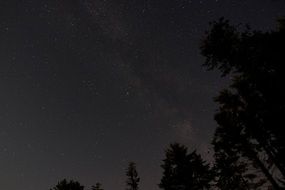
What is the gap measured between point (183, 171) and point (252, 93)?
10.5 meters

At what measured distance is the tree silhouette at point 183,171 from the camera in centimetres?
2842

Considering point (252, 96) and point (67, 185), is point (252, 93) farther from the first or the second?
point (67, 185)

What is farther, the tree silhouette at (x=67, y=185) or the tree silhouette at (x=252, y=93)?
the tree silhouette at (x=67, y=185)

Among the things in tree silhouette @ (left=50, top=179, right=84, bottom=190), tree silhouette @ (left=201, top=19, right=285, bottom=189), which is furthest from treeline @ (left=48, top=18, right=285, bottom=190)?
tree silhouette @ (left=50, top=179, right=84, bottom=190)

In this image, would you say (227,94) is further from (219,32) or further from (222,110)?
(219,32)

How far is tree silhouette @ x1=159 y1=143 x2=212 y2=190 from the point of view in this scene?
1119 inches

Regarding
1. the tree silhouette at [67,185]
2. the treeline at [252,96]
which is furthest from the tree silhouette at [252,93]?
the tree silhouette at [67,185]

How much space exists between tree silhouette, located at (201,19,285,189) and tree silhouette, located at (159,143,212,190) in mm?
5583

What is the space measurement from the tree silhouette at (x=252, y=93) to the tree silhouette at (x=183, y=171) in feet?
18.3

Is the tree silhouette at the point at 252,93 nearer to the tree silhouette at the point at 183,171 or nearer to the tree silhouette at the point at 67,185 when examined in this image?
the tree silhouette at the point at 183,171

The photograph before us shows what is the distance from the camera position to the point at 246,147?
22969 mm

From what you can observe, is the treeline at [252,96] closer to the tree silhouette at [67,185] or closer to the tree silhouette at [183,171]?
the tree silhouette at [183,171]

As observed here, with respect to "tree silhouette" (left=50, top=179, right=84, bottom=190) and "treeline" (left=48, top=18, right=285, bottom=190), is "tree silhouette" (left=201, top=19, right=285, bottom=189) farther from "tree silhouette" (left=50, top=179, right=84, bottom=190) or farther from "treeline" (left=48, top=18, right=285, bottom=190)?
"tree silhouette" (left=50, top=179, right=84, bottom=190)

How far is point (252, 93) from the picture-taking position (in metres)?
21.9
